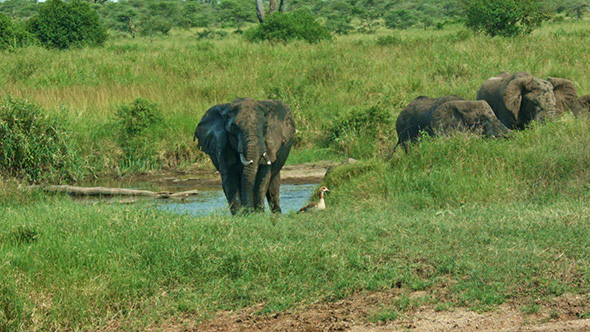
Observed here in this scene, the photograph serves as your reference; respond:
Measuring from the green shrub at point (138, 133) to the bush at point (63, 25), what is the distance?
43.2ft

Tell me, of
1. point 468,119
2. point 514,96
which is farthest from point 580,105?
point 468,119

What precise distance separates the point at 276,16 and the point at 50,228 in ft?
74.3

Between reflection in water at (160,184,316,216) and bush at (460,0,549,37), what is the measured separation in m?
15.5

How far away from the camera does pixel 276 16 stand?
95.0 feet

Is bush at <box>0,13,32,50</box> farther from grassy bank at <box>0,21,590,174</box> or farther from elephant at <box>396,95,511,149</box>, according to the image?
elephant at <box>396,95,511,149</box>

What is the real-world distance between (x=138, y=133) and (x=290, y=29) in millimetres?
13411

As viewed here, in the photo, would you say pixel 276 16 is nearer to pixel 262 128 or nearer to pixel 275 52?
pixel 275 52

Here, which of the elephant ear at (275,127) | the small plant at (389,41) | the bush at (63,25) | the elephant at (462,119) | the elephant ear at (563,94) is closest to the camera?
the elephant ear at (275,127)

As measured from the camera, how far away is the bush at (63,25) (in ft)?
92.2

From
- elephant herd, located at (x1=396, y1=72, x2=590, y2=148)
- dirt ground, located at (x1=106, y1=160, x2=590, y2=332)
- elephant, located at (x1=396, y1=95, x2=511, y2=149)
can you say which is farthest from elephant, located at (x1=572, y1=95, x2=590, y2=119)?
dirt ground, located at (x1=106, y1=160, x2=590, y2=332)

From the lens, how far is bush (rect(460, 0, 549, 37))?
26.4m

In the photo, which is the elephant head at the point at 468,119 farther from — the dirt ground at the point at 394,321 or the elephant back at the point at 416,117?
the dirt ground at the point at 394,321

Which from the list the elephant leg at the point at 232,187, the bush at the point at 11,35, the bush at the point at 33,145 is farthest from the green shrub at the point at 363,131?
the bush at the point at 11,35

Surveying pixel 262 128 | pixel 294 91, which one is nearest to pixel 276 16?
A: pixel 294 91
